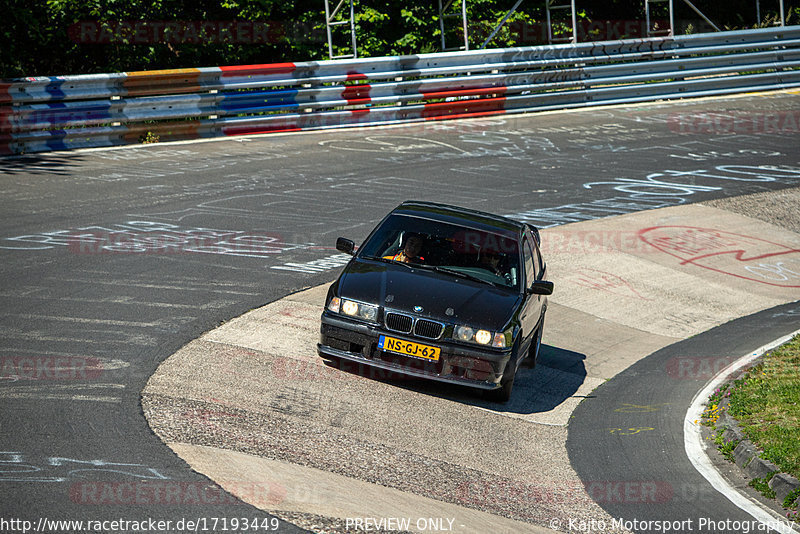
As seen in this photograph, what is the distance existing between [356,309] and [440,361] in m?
0.92

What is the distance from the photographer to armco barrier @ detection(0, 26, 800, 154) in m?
17.3

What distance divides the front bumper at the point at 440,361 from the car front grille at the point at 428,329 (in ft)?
0.17

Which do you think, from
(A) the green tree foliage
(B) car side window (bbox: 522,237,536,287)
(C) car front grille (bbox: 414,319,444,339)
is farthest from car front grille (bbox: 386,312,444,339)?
(A) the green tree foliage

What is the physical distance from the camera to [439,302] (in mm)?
8141

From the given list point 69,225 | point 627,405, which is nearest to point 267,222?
point 69,225

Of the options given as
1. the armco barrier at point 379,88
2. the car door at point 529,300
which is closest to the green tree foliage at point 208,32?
the armco barrier at point 379,88

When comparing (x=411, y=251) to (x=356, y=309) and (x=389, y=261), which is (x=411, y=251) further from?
(x=356, y=309)

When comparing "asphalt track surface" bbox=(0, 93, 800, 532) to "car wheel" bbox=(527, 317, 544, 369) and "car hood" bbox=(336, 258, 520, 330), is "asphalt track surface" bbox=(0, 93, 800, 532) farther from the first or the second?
"car hood" bbox=(336, 258, 520, 330)

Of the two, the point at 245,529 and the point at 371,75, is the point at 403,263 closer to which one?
the point at 245,529

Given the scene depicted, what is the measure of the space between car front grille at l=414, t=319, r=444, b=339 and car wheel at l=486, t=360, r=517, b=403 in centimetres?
71

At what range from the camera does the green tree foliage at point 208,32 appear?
2309cm

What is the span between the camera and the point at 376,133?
20766 millimetres
